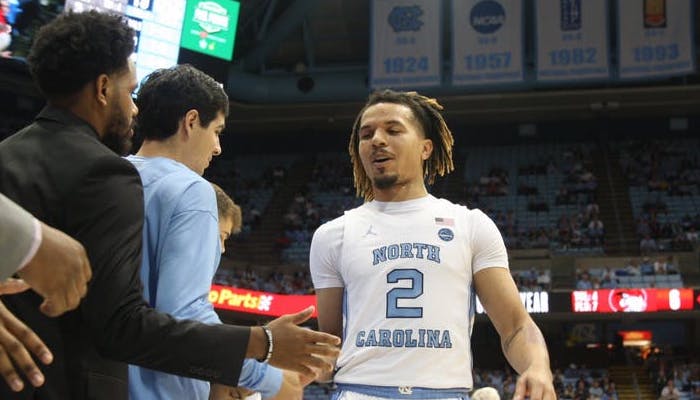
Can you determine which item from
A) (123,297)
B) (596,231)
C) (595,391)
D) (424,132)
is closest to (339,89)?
(596,231)

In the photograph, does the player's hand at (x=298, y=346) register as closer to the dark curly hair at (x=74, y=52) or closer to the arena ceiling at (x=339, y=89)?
the dark curly hair at (x=74, y=52)

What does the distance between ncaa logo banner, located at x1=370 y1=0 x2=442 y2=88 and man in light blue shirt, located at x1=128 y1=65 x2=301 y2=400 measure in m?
16.6

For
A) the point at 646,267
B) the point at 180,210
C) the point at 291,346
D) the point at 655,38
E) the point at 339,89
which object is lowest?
the point at 291,346

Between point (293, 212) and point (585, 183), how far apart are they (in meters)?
9.20

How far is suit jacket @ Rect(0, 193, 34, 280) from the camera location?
1.68 m

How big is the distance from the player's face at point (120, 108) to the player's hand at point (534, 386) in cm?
152

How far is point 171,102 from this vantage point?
311cm

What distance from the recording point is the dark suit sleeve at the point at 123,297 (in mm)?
2186

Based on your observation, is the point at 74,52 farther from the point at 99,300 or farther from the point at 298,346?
the point at 298,346

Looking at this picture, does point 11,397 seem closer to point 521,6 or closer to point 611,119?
point 521,6

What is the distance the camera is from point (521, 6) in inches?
767

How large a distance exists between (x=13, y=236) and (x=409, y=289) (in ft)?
6.32

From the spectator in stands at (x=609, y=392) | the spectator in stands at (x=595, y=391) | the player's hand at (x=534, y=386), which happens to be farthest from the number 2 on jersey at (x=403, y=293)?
the spectator in stands at (x=609, y=392)

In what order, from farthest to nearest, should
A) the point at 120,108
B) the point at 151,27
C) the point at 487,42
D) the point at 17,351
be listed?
the point at 487,42, the point at 151,27, the point at 120,108, the point at 17,351
